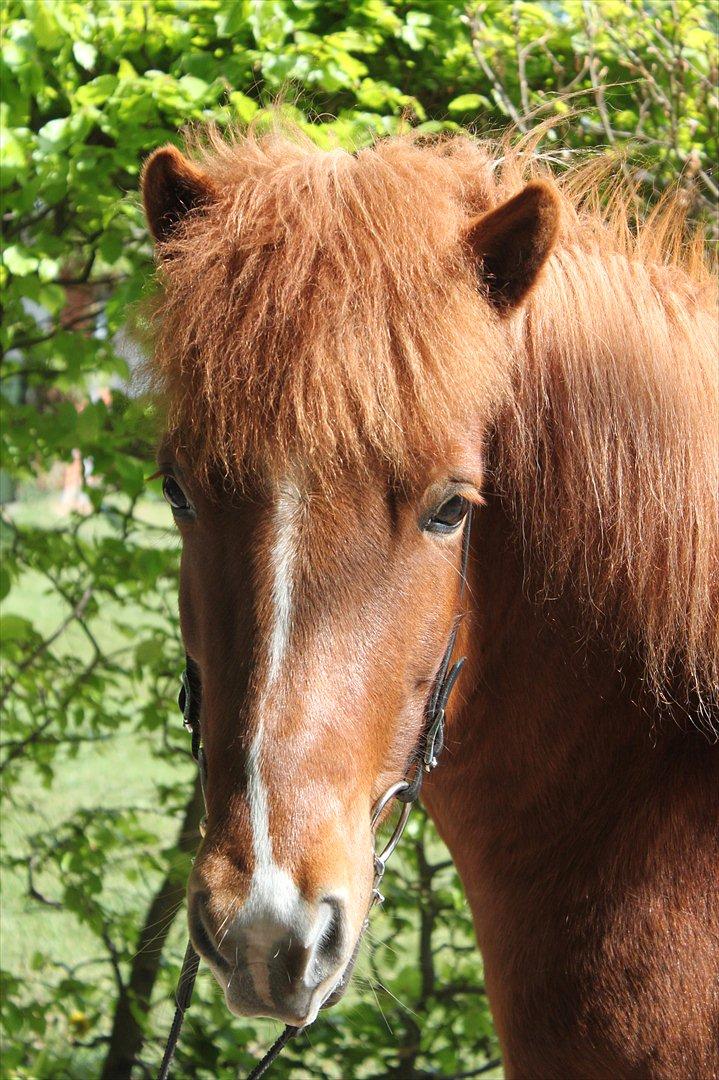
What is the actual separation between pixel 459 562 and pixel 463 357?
312 millimetres

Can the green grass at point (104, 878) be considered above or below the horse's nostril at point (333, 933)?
below

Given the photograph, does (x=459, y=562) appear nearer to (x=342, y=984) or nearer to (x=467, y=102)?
(x=342, y=984)

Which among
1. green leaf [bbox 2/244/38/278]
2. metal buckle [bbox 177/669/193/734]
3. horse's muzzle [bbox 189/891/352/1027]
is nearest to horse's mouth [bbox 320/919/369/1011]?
horse's muzzle [bbox 189/891/352/1027]

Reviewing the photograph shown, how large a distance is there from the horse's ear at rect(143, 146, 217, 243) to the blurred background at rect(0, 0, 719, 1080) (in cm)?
16

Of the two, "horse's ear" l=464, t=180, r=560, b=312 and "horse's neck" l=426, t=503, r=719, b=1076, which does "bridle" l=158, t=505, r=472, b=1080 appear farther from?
"horse's ear" l=464, t=180, r=560, b=312

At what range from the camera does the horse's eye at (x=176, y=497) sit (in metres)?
1.55

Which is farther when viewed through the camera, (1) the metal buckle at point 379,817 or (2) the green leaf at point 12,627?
(2) the green leaf at point 12,627

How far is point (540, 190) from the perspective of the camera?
1.44m

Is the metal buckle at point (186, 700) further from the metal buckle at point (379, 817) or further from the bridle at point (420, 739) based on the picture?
the metal buckle at point (379, 817)

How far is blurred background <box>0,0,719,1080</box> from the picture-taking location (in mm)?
2238

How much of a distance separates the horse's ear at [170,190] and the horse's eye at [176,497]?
388 millimetres

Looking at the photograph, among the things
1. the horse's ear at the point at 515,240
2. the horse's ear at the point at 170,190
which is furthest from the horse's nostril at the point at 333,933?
the horse's ear at the point at 170,190

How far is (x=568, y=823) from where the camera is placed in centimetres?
174

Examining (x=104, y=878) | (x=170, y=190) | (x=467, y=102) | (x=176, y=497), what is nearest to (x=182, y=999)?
(x=176, y=497)
